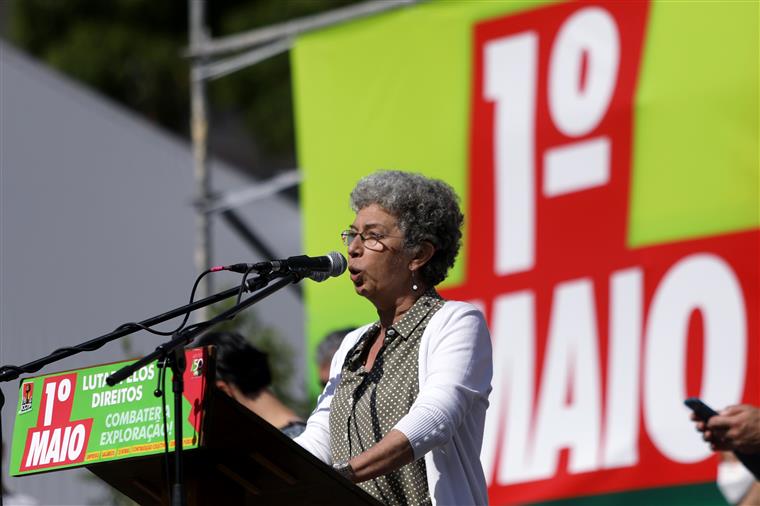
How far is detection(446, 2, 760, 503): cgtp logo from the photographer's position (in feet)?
19.2

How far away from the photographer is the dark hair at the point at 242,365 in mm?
4828

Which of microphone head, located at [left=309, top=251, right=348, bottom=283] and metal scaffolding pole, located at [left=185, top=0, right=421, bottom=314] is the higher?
metal scaffolding pole, located at [left=185, top=0, right=421, bottom=314]

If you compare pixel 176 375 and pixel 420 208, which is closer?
pixel 176 375

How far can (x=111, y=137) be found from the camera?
911 centimetres

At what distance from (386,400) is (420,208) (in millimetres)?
512

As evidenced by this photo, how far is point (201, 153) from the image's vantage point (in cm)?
876

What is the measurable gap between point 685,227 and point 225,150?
Result: 15515mm

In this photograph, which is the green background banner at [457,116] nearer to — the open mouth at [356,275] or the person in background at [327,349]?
the person in background at [327,349]

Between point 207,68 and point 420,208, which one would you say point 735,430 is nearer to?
point 420,208

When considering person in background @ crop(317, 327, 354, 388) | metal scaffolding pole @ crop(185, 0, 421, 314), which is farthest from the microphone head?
metal scaffolding pole @ crop(185, 0, 421, 314)

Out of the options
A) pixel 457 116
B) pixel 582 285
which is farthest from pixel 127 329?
pixel 457 116

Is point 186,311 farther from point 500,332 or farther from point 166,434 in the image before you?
point 500,332

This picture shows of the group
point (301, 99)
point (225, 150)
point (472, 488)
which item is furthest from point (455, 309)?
point (225, 150)

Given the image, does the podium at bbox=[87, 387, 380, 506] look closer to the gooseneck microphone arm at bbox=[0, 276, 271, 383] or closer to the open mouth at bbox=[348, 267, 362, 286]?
the gooseneck microphone arm at bbox=[0, 276, 271, 383]
